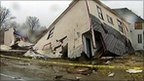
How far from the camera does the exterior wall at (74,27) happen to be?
2091cm

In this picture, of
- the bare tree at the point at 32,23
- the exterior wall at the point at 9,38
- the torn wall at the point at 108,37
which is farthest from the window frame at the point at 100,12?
the bare tree at the point at 32,23

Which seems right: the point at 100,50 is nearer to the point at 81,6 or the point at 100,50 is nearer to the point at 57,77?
the point at 81,6

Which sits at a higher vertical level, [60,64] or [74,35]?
[74,35]

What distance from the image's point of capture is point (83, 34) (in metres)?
20.8

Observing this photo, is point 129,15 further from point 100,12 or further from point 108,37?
point 108,37

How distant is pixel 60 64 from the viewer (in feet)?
62.2

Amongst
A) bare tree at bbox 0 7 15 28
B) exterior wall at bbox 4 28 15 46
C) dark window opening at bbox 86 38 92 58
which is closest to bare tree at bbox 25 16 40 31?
bare tree at bbox 0 7 15 28

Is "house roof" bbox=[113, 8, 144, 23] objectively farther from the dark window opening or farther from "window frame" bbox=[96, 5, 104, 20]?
the dark window opening

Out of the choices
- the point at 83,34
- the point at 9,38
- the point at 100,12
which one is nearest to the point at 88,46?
the point at 83,34

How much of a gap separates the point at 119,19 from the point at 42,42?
8374mm

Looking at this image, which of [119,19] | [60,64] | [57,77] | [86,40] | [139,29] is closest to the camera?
[57,77]

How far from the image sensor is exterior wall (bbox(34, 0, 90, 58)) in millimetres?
20906

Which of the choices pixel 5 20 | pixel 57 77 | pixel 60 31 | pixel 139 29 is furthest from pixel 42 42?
pixel 5 20

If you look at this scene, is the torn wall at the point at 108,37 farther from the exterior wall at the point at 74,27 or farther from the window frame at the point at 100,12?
the exterior wall at the point at 74,27
